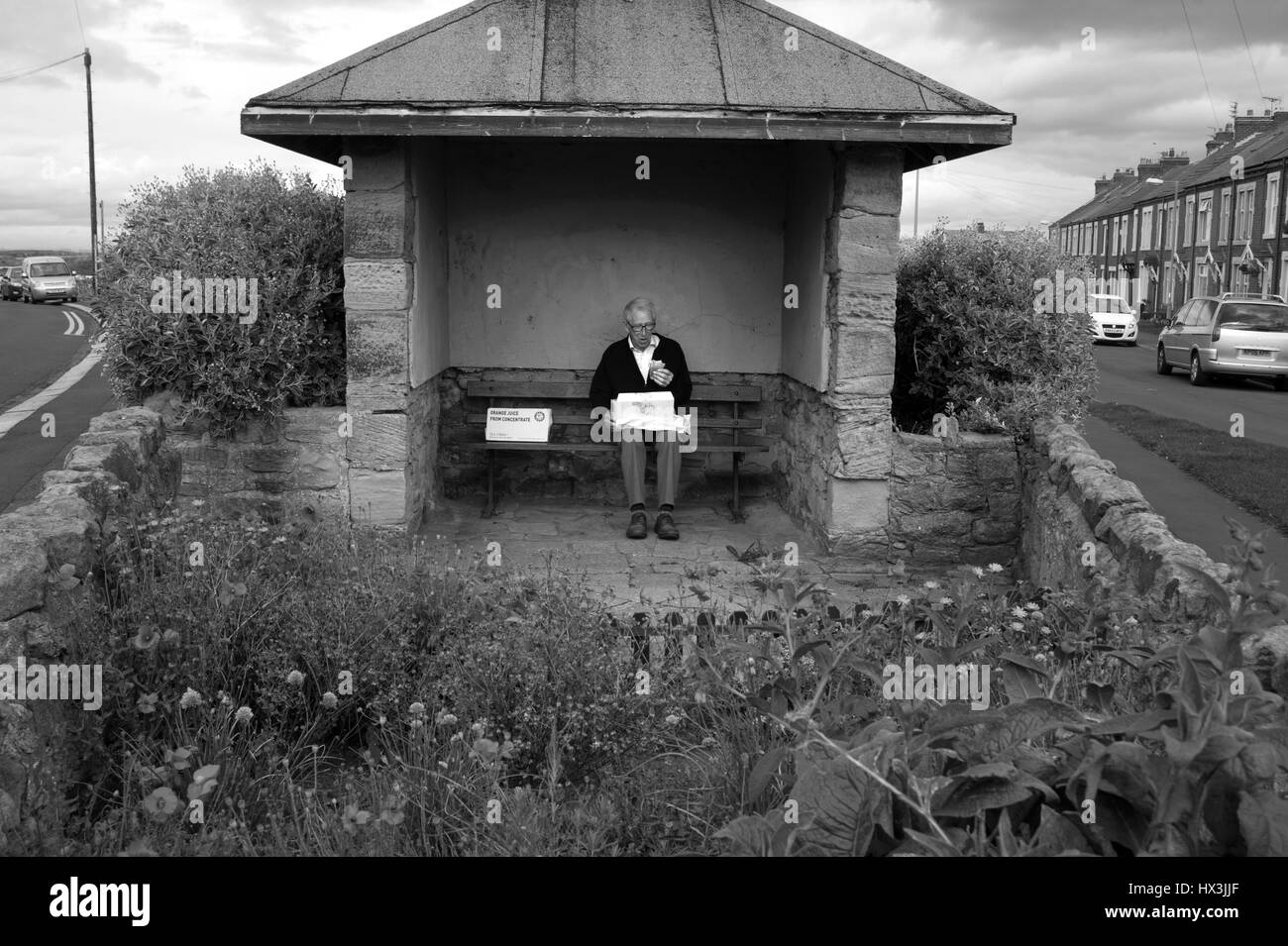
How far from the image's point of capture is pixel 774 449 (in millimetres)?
8891

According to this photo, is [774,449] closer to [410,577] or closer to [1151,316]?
[410,577]

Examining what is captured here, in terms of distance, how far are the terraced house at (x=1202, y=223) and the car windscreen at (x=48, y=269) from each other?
36715mm

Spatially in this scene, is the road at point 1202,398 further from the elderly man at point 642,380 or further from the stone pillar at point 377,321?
the stone pillar at point 377,321

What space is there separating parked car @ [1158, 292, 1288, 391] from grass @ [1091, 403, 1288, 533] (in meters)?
6.54

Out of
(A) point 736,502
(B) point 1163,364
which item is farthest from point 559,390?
(B) point 1163,364

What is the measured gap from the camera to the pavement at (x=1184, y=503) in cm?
837

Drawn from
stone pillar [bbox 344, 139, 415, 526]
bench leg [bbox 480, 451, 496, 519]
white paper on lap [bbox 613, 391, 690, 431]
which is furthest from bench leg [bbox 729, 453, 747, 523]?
stone pillar [bbox 344, 139, 415, 526]

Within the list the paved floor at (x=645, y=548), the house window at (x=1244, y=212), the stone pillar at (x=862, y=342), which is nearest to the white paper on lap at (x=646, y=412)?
the paved floor at (x=645, y=548)

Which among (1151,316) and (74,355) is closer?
(74,355)

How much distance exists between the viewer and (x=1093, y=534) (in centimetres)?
570

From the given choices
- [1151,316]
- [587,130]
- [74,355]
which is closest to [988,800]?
[587,130]

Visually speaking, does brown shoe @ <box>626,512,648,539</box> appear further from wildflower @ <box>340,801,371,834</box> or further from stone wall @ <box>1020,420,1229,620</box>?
wildflower @ <box>340,801,371,834</box>

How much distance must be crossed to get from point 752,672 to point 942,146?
13.4 ft

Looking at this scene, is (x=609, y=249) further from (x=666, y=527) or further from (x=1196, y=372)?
(x=1196, y=372)
